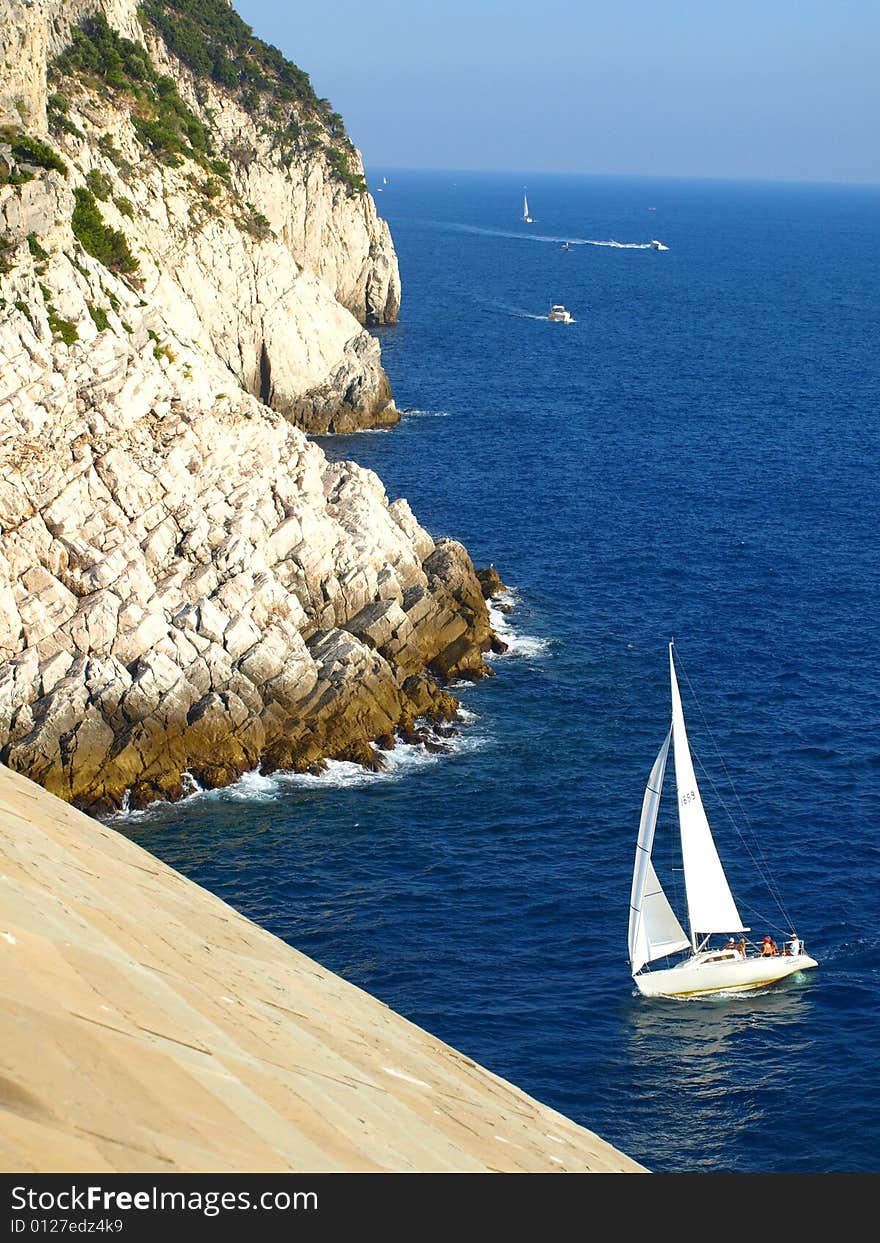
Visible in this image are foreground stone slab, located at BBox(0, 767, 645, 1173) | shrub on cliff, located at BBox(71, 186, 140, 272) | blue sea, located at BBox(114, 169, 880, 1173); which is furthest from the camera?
shrub on cliff, located at BBox(71, 186, 140, 272)

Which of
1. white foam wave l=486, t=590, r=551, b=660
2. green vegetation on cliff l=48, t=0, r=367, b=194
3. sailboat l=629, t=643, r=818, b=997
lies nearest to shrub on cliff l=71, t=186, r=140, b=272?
green vegetation on cliff l=48, t=0, r=367, b=194

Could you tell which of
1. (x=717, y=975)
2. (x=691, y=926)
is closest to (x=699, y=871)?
(x=691, y=926)

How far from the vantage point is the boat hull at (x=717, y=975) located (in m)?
49.9

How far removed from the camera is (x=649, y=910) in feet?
167

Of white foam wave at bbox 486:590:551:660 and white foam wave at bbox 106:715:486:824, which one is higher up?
white foam wave at bbox 486:590:551:660

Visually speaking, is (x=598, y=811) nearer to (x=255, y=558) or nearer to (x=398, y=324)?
(x=255, y=558)

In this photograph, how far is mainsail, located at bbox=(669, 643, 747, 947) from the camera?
52.1m

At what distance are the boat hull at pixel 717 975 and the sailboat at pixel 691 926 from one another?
0.03 m

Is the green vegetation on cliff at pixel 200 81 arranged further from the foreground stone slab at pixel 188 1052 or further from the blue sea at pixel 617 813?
the foreground stone slab at pixel 188 1052

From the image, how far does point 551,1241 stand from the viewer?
2122cm

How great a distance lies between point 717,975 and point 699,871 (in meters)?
3.75

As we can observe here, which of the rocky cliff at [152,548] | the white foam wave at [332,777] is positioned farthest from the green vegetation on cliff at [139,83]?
the white foam wave at [332,777]

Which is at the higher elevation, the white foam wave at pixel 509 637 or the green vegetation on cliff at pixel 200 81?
the green vegetation on cliff at pixel 200 81

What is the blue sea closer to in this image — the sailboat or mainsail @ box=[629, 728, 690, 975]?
the sailboat
